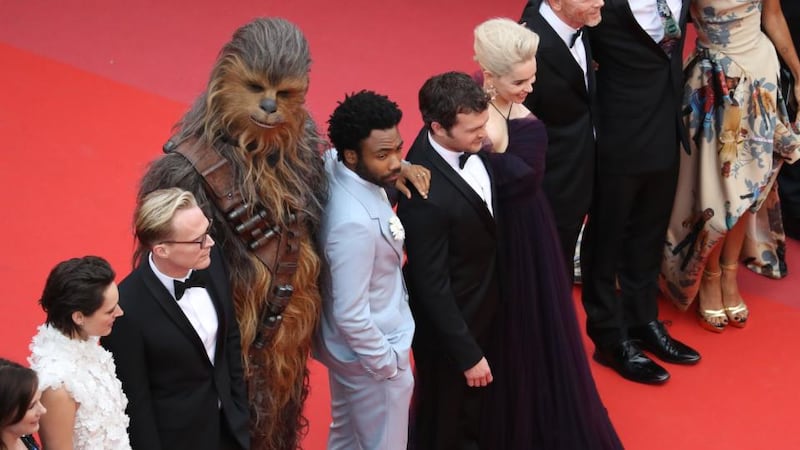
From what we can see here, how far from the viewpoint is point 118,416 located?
261cm

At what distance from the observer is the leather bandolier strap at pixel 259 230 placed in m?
2.85

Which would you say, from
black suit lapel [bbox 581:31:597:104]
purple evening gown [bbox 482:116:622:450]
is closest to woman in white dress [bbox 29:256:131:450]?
purple evening gown [bbox 482:116:622:450]

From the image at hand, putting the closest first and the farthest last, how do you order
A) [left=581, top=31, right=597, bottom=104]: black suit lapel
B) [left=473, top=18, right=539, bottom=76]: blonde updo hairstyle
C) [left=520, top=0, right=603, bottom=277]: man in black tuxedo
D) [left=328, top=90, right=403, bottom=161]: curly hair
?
[left=328, top=90, right=403, bottom=161]: curly hair
[left=473, top=18, right=539, bottom=76]: blonde updo hairstyle
[left=520, top=0, right=603, bottom=277]: man in black tuxedo
[left=581, top=31, right=597, bottom=104]: black suit lapel

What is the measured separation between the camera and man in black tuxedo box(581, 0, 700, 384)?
4.01 metres

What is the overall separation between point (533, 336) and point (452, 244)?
523mm

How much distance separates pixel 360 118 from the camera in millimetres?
2990

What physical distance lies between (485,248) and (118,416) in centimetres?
123

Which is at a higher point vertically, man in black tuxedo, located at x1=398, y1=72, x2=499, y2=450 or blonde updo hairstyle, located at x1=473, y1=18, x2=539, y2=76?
blonde updo hairstyle, located at x1=473, y1=18, x2=539, y2=76

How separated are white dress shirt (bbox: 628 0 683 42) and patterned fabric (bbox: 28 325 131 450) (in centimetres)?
226

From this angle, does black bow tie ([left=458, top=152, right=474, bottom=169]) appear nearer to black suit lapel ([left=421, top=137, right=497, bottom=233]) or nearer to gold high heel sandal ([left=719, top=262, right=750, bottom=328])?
black suit lapel ([left=421, top=137, right=497, bottom=233])

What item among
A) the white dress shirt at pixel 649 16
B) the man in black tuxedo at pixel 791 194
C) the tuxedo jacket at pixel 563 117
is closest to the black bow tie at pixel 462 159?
the tuxedo jacket at pixel 563 117

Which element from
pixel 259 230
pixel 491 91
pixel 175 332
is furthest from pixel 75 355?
pixel 491 91

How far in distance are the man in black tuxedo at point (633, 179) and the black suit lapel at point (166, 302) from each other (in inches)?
74.1

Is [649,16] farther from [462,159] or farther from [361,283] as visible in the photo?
[361,283]
